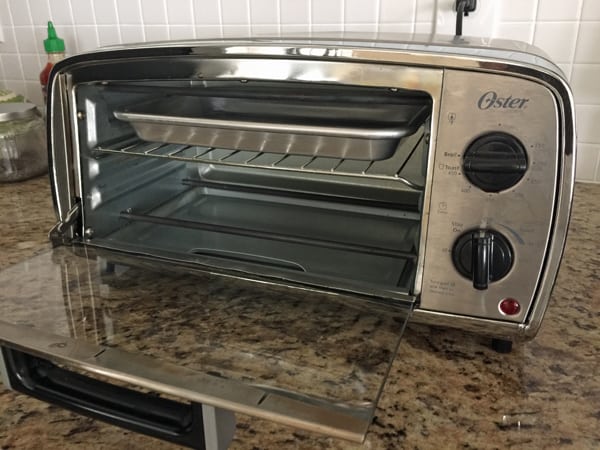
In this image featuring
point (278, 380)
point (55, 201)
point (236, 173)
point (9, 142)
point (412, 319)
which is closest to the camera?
point (278, 380)

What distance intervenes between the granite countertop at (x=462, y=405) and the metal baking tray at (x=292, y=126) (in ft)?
0.75

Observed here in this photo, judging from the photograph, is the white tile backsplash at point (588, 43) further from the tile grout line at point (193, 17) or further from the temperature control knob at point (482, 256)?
the tile grout line at point (193, 17)

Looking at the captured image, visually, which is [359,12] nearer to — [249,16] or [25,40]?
[249,16]

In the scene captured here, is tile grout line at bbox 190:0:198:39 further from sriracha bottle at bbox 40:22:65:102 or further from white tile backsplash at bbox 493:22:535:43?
white tile backsplash at bbox 493:22:535:43

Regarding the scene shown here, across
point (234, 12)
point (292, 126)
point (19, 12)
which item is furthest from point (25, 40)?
point (292, 126)

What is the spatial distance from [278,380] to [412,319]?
0.59 ft

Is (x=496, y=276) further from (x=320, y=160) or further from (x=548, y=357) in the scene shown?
(x=320, y=160)

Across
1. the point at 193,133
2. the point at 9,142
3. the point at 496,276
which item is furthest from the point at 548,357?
the point at 9,142

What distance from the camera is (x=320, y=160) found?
0.78m

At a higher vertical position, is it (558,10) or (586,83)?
(558,10)

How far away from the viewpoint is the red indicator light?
52 cm

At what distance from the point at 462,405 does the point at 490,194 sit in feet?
0.65

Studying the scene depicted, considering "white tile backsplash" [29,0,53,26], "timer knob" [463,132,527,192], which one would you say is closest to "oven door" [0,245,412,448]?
"timer knob" [463,132,527,192]

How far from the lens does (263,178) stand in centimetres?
86
